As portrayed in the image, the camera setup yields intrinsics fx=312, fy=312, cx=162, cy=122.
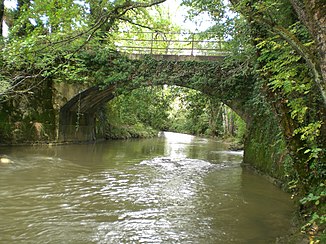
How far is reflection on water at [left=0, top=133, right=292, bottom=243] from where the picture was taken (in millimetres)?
4059

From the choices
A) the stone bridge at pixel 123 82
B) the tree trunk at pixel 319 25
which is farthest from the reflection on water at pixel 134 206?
the stone bridge at pixel 123 82

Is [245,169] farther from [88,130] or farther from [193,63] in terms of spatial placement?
[88,130]

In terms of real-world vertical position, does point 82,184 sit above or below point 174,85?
below

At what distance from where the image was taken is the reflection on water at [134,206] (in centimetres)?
406

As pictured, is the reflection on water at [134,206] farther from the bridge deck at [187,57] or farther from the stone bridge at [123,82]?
the bridge deck at [187,57]

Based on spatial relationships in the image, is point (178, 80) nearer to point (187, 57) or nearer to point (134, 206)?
point (187, 57)

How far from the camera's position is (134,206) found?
538 centimetres

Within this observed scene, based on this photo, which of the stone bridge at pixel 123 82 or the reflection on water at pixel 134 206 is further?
the stone bridge at pixel 123 82

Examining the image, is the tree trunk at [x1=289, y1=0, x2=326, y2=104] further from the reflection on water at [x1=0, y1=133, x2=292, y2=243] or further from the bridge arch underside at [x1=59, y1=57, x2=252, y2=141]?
the bridge arch underside at [x1=59, y1=57, x2=252, y2=141]

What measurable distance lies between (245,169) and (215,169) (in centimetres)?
100

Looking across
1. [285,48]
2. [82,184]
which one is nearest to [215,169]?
[82,184]

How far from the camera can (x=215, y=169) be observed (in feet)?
33.3

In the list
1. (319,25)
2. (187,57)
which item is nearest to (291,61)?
(319,25)

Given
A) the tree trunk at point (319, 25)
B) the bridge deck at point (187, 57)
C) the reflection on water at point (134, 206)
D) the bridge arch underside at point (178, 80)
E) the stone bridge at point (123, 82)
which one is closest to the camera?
the tree trunk at point (319, 25)
